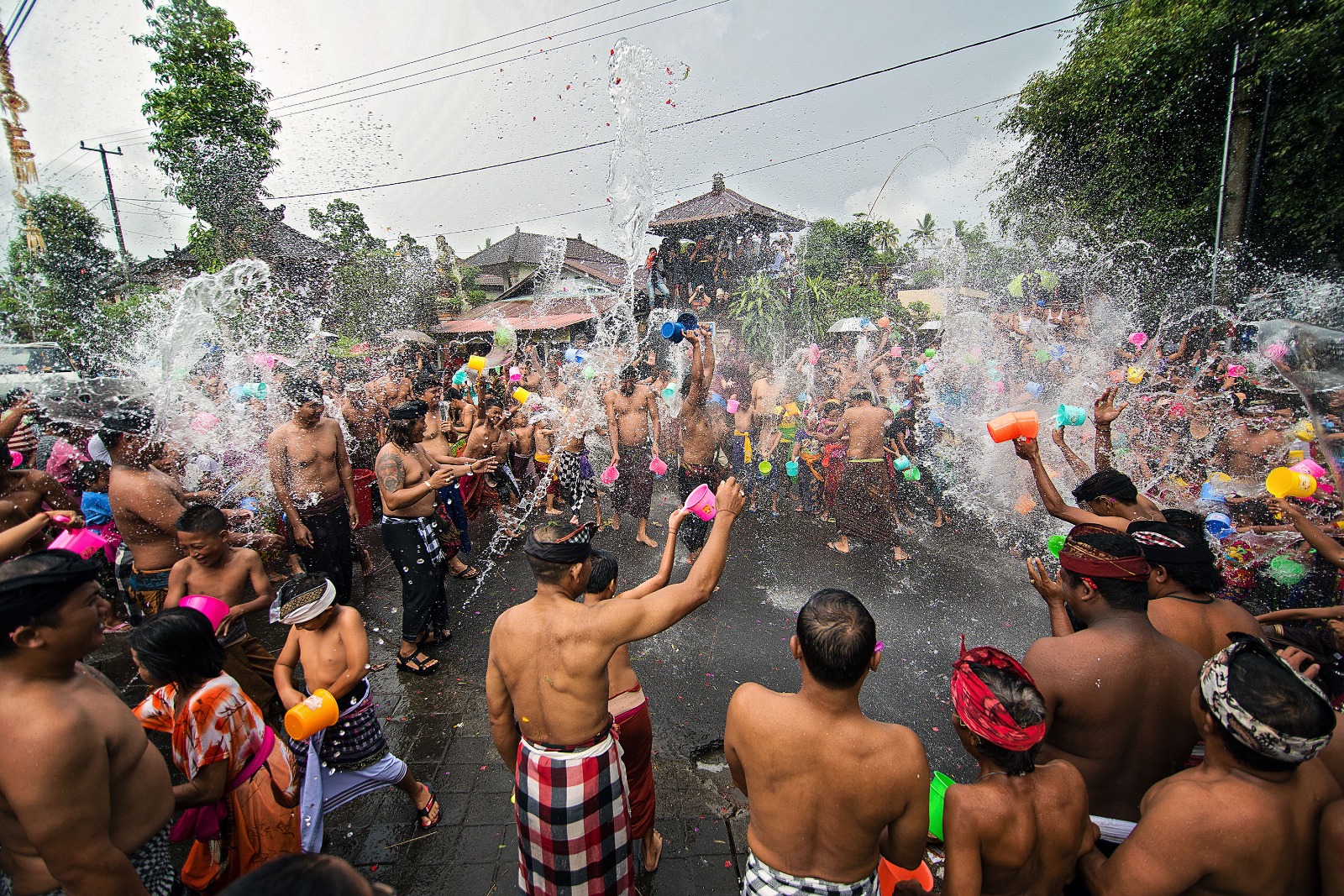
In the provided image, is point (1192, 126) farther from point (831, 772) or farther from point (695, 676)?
point (831, 772)

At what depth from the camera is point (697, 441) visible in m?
5.96

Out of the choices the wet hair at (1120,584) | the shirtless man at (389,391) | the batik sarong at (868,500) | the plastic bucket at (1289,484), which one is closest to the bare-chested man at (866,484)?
the batik sarong at (868,500)

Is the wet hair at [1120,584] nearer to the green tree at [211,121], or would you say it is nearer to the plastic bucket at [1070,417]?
the plastic bucket at [1070,417]

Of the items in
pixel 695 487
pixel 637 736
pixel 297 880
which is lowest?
pixel 637 736

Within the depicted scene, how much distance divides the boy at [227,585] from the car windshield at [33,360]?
15.0 m

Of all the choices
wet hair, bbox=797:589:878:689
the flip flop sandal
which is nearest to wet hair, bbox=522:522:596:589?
wet hair, bbox=797:589:878:689

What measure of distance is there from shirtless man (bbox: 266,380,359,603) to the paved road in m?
0.66

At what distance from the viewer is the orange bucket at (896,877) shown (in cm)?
206

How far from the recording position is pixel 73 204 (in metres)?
21.2

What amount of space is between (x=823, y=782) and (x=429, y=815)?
2268 millimetres

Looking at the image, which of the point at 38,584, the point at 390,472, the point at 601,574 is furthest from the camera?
the point at 390,472

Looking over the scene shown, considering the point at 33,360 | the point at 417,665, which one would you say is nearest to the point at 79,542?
the point at 417,665

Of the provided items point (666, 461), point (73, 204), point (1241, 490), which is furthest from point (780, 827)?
point (73, 204)

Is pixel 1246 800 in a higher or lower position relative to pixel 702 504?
lower
